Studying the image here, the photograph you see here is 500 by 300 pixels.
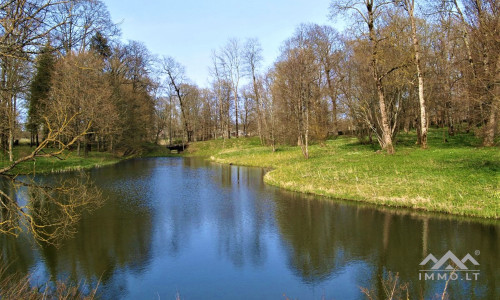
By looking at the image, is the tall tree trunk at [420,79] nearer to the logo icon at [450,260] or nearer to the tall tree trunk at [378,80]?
the tall tree trunk at [378,80]

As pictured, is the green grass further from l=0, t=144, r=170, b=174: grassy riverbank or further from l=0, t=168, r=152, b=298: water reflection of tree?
l=0, t=168, r=152, b=298: water reflection of tree

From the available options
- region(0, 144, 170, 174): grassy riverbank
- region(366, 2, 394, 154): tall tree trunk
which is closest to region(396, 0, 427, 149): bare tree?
region(366, 2, 394, 154): tall tree trunk

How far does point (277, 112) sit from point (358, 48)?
1855 cm

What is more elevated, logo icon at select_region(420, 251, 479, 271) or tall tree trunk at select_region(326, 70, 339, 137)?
tall tree trunk at select_region(326, 70, 339, 137)

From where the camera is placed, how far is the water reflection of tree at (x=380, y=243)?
7.48m

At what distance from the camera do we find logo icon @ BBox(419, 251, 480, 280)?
7480 millimetres

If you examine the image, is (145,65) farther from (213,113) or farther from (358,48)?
(358,48)

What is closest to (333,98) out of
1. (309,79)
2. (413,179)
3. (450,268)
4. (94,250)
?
(309,79)

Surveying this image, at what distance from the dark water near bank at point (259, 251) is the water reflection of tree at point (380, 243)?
29 mm

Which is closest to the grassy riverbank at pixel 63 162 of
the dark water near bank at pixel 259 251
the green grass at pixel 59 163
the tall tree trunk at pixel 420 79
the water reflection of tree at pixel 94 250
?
the green grass at pixel 59 163

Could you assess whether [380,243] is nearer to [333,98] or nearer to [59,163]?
[59,163]

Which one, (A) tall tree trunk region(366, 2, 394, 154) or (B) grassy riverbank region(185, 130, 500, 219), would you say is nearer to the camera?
(B) grassy riverbank region(185, 130, 500, 219)

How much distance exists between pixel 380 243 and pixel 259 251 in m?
3.56

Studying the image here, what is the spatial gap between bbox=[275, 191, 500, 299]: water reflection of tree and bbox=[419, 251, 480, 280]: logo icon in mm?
177
